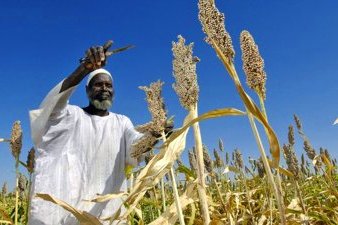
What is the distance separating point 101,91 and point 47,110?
2.37 ft

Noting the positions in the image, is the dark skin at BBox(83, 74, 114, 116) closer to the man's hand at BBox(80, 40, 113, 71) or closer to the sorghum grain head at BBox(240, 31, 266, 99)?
the man's hand at BBox(80, 40, 113, 71)

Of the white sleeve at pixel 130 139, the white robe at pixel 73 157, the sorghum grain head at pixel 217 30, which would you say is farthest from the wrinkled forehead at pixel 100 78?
the sorghum grain head at pixel 217 30

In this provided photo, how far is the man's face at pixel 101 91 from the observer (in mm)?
4656

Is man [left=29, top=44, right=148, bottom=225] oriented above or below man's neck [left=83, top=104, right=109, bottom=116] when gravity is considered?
below

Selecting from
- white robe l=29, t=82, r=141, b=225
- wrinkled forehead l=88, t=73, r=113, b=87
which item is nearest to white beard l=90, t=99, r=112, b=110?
white robe l=29, t=82, r=141, b=225

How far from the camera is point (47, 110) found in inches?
165

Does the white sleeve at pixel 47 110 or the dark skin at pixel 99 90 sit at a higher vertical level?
the dark skin at pixel 99 90

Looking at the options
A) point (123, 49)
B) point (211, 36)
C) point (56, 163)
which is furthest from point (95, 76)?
point (211, 36)

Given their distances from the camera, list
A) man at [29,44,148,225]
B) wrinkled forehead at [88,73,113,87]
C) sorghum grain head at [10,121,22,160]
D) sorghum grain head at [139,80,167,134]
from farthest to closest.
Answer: wrinkled forehead at [88,73,113,87], man at [29,44,148,225], sorghum grain head at [10,121,22,160], sorghum grain head at [139,80,167,134]

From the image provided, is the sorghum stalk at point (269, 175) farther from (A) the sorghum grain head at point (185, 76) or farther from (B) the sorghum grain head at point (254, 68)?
(A) the sorghum grain head at point (185, 76)

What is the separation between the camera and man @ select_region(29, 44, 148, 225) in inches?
154

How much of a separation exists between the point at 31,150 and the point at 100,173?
43.5 inches

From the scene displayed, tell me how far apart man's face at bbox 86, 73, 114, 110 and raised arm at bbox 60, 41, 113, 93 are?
0.61 metres

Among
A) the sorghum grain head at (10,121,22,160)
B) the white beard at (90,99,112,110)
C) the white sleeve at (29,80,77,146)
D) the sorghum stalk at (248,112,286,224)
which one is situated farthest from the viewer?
the white beard at (90,99,112,110)
